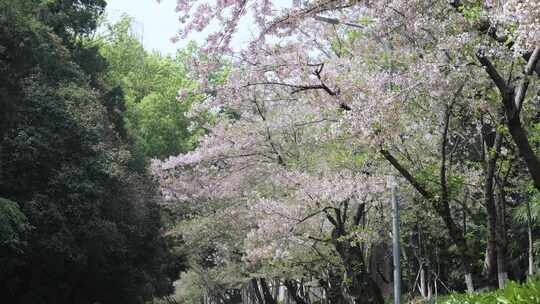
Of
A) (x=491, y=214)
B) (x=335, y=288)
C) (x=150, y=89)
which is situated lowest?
(x=335, y=288)

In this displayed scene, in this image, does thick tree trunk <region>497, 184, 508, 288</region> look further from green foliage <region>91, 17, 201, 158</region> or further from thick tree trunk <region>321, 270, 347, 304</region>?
green foliage <region>91, 17, 201, 158</region>

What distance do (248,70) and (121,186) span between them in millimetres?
14090

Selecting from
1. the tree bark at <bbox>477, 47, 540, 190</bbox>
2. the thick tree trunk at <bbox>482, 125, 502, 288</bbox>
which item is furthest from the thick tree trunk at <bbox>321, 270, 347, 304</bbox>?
the tree bark at <bbox>477, 47, 540, 190</bbox>

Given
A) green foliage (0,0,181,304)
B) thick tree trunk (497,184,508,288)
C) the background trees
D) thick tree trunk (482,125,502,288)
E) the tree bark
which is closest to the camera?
the tree bark

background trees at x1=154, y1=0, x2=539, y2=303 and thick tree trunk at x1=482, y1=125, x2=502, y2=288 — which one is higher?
background trees at x1=154, y1=0, x2=539, y2=303

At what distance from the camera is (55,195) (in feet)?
68.8

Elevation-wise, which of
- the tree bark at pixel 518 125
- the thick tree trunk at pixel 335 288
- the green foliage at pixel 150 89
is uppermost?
the green foliage at pixel 150 89

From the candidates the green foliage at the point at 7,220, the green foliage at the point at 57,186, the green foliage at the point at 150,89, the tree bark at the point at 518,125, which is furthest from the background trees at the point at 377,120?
the green foliage at the point at 150,89

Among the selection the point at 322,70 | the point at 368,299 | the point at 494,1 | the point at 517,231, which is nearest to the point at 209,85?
the point at 322,70

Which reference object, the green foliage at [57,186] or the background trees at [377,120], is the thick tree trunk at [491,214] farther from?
the green foliage at [57,186]

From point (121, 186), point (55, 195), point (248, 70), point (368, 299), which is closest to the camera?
point (248, 70)

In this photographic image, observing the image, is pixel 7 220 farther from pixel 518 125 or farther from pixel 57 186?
pixel 518 125

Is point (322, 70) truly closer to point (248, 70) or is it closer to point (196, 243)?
point (248, 70)

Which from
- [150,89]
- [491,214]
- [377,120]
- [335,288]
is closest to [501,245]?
[491,214]
